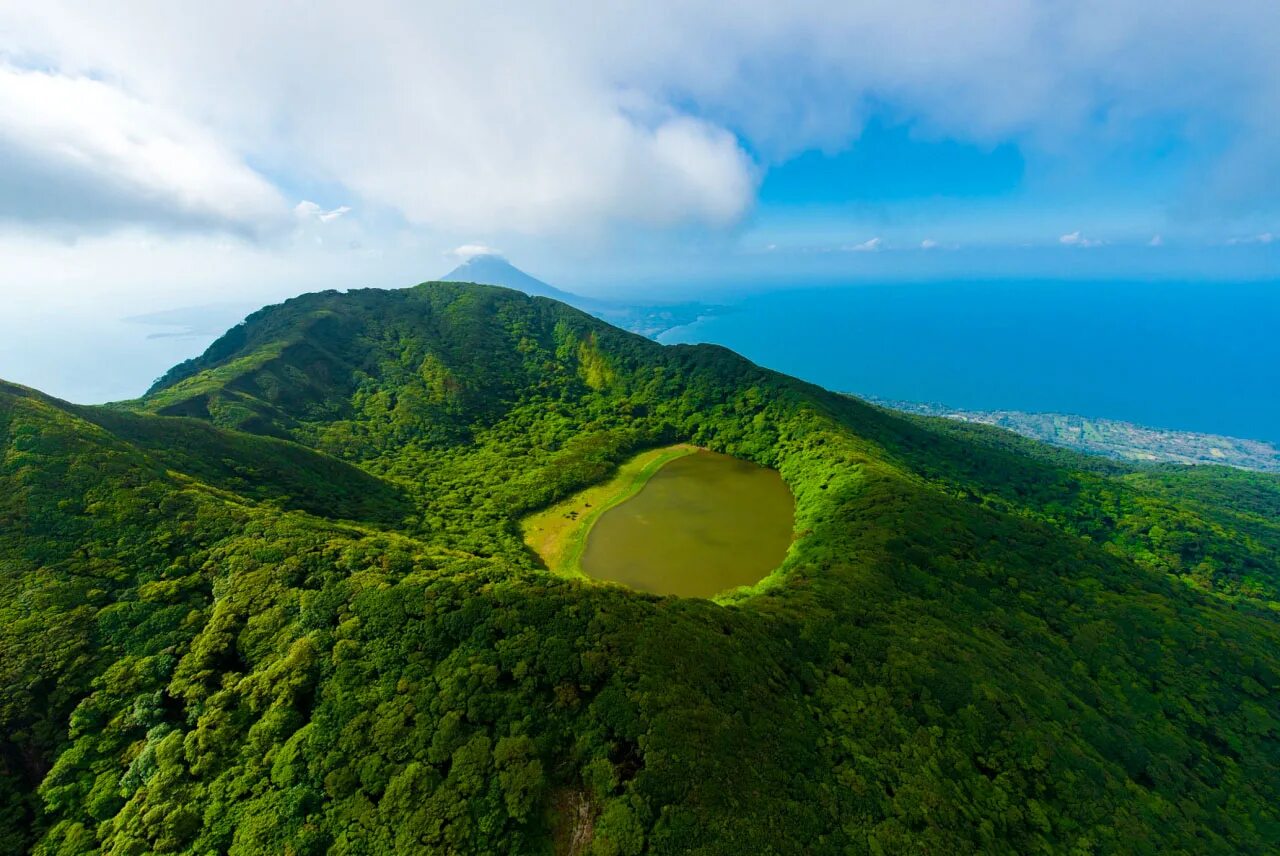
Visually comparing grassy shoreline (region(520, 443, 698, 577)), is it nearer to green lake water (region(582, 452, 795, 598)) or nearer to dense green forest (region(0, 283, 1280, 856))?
green lake water (region(582, 452, 795, 598))

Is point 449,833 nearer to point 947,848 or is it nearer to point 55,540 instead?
point 947,848

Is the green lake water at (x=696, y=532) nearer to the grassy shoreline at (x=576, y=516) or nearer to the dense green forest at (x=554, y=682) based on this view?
the grassy shoreline at (x=576, y=516)

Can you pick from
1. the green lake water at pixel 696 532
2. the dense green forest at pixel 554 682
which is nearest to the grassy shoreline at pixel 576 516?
the green lake water at pixel 696 532

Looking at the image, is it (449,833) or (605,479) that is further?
(605,479)

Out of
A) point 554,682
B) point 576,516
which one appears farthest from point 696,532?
point 554,682

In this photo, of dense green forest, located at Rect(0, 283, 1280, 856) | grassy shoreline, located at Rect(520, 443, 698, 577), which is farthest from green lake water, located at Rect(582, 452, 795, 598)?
dense green forest, located at Rect(0, 283, 1280, 856)

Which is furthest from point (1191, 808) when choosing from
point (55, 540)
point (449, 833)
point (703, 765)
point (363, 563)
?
point (55, 540)
